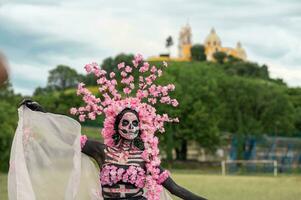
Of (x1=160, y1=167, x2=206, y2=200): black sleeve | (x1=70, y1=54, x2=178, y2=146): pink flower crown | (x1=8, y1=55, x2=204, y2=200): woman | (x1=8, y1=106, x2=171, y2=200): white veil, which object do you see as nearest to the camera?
(x1=8, y1=106, x2=171, y2=200): white veil

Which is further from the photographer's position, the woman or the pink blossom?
the pink blossom

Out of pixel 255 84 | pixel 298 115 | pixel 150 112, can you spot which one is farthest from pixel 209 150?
pixel 150 112

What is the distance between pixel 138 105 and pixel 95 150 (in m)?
0.62

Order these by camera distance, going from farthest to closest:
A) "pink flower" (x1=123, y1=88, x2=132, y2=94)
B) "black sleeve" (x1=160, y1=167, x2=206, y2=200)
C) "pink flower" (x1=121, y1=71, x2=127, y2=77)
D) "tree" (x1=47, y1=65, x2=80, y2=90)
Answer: "tree" (x1=47, y1=65, x2=80, y2=90), "pink flower" (x1=121, y1=71, x2=127, y2=77), "pink flower" (x1=123, y1=88, x2=132, y2=94), "black sleeve" (x1=160, y1=167, x2=206, y2=200)

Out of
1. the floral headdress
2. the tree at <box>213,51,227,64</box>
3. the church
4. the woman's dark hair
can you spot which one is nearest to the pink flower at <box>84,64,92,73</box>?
the floral headdress

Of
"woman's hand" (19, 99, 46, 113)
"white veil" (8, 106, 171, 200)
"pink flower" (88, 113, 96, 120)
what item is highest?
"woman's hand" (19, 99, 46, 113)

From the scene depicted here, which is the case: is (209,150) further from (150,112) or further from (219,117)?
(150,112)

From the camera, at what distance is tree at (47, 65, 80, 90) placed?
89.2 m

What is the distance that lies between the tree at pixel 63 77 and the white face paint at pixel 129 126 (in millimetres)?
82983

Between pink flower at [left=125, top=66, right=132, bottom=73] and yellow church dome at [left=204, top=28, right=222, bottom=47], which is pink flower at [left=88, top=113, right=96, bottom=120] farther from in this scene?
yellow church dome at [left=204, top=28, right=222, bottom=47]

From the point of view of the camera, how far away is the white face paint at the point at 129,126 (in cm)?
647

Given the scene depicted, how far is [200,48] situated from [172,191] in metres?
113

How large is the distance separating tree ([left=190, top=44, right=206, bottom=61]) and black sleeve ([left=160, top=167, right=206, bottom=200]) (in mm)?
109482

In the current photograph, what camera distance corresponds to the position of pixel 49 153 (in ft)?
19.9
